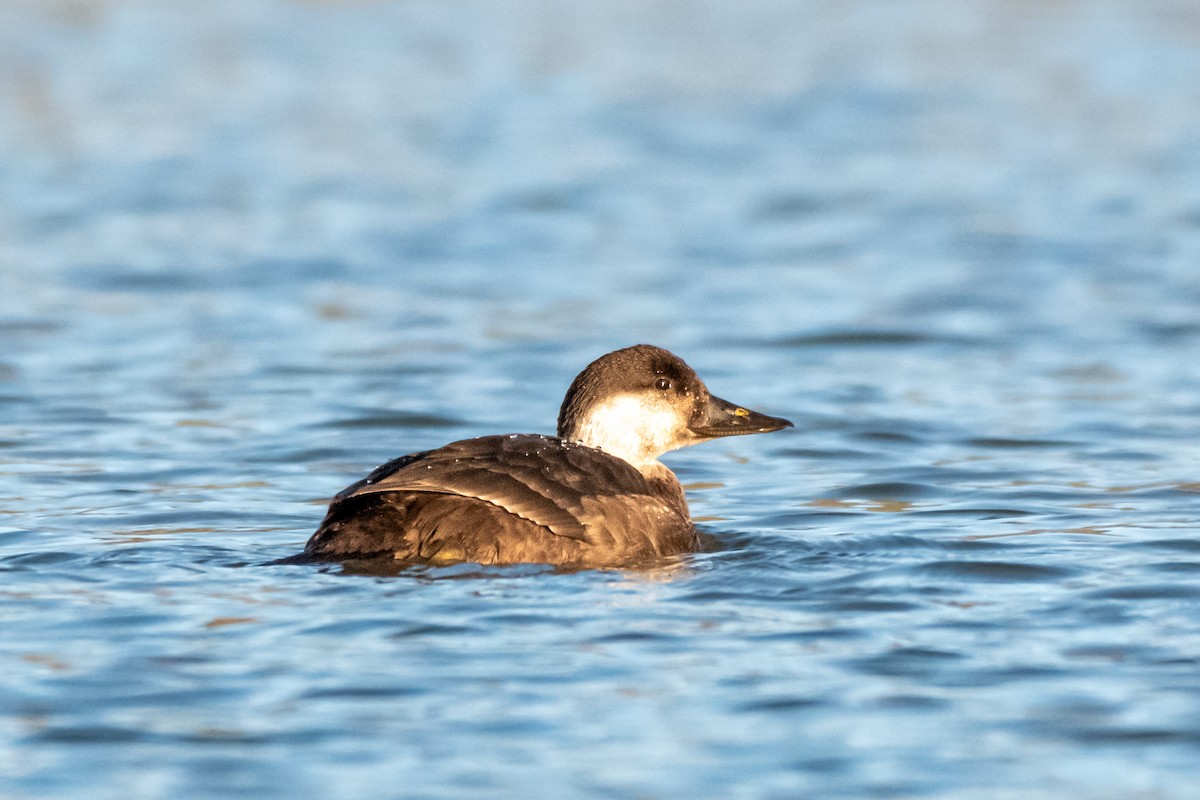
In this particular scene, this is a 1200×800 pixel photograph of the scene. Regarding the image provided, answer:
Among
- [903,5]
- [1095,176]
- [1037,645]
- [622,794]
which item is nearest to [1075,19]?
[903,5]

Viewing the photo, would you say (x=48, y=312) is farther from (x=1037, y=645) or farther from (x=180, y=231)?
(x=1037, y=645)

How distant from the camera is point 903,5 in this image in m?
→ 23.7

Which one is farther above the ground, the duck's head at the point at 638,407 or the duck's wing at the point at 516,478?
the duck's head at the point at 638,407

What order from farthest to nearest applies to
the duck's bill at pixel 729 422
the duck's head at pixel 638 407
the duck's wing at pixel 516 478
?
the duck's bill at pixel 729 422, the duck's head at pixel 638 407, the duck's wing at pixel 516 478

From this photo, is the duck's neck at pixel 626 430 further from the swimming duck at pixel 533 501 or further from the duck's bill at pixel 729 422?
the duck's bill at pixel 729 422

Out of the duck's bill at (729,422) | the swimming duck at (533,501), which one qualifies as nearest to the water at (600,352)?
the swimming duck at (533,501)

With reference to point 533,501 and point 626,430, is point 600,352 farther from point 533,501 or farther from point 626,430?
point 533,501

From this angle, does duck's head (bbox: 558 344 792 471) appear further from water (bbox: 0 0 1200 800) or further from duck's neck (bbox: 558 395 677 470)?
water (bbox: 0 0 1200 800)

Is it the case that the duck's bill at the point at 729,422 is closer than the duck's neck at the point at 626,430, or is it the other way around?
the duck's neck at the point at 626,430

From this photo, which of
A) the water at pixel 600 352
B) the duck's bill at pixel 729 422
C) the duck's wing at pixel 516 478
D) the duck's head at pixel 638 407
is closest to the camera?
the water at pixel 600 352

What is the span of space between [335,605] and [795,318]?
6699 mm

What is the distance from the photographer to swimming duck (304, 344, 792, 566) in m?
6.75

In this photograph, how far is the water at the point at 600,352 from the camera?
5.30m

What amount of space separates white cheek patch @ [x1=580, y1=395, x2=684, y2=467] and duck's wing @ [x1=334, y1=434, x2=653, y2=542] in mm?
565
